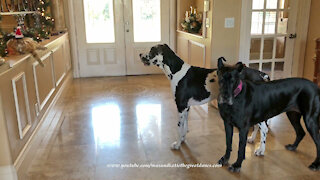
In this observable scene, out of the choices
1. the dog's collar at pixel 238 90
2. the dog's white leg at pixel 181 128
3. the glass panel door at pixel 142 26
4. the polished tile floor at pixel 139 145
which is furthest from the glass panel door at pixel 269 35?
the glass panel door at pixel 142 26

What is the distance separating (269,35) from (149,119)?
2.14 m

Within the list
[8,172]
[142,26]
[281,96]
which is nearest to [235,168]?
[281,96]

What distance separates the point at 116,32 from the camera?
6.23 m

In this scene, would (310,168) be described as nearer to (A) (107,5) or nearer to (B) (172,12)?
(B) (172,12)

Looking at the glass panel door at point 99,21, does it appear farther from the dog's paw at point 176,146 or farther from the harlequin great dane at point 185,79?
the dog's paw at point 176,146

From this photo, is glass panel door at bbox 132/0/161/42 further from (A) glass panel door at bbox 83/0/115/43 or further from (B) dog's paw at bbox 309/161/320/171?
(B) dog's paw at bbox 309/161/320/171

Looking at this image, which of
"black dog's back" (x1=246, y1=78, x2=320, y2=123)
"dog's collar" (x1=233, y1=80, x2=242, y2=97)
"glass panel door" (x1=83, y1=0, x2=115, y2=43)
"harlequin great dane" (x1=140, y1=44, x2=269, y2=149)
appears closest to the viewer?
"dog's collar" (x1=233, y1=80, x2=242, y2=97)

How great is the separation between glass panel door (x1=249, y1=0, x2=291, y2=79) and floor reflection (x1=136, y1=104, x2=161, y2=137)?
1.58 meters

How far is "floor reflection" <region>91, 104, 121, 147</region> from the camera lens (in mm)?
3193

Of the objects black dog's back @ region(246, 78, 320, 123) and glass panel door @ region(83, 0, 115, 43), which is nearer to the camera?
black dog's back @ region(246, 78, 320, 123)

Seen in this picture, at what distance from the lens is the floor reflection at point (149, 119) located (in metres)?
3.45

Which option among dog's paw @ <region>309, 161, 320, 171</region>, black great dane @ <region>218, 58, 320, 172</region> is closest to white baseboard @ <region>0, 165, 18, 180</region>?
black great dane @ <region>218, 58, 320, 172</region>

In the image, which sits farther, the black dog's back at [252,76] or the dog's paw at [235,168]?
the black dog's back at [252,76]

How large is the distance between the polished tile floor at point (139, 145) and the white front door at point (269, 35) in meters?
0.90
